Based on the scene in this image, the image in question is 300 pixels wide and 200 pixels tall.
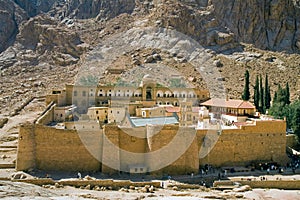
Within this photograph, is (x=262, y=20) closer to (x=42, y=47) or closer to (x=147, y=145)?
(x=42, y=47)

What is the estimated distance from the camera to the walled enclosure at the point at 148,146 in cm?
2358

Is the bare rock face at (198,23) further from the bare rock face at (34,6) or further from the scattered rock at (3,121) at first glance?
the scattered rock at (3,121)

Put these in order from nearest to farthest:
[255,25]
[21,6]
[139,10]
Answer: [255,25] → [139,10] → [21,6]

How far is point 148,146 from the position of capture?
2486cm

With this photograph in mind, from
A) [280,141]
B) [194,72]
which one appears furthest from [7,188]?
[194,72]

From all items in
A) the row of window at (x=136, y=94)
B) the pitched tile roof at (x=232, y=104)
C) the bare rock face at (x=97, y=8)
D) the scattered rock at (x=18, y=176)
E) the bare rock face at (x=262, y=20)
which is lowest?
the scattered rock at (x=18, y=176)

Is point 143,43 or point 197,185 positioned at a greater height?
point 143,43

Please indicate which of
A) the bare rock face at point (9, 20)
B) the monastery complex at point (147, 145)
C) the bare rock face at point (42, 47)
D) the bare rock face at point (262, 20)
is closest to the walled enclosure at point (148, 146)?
the monastery complex at point (147, 145)

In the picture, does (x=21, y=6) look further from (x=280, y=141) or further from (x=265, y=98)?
(x=280, y=141)

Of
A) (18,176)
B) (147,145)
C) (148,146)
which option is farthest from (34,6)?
(18,176)

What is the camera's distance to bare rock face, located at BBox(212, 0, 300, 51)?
6831cm

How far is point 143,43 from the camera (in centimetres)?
6644

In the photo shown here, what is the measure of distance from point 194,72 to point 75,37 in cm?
2462

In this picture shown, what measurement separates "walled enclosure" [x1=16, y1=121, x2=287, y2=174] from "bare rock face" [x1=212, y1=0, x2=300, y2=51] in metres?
43.3
